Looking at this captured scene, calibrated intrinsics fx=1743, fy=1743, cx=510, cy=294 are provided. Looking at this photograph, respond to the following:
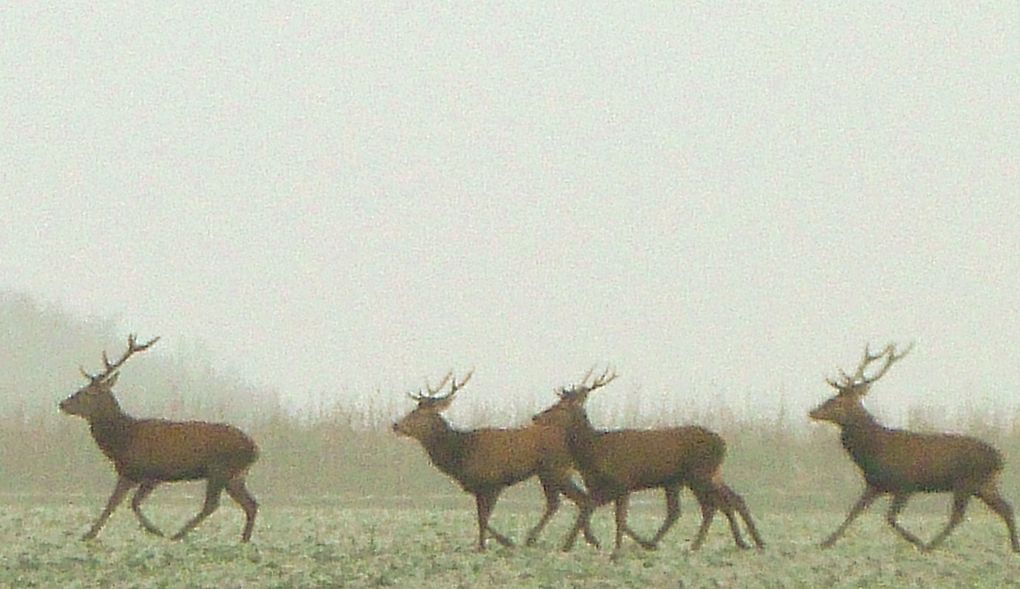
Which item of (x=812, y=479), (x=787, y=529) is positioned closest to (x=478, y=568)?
(x=787, y=529)

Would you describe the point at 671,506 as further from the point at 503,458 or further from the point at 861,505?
the point at 861,505

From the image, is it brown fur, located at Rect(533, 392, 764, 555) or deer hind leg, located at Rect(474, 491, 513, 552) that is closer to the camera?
brown fur, located at Rect(533, 392, 764, 555)

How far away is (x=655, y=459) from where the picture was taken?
12.9 metres

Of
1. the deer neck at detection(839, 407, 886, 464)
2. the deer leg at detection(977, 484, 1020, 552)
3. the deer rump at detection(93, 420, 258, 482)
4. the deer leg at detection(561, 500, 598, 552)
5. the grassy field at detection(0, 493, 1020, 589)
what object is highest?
the deer neck at detection(839, 407, 886, 464)

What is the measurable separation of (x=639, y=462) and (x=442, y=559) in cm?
163

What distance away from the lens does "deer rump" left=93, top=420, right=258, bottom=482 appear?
1352 centimetres

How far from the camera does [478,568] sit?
12055mm

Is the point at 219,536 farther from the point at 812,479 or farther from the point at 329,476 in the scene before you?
the point at 812,479

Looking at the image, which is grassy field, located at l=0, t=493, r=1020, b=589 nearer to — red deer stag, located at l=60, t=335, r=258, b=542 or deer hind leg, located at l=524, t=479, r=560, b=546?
deer hind leg, located at l=524, t=479, r=560, b=546

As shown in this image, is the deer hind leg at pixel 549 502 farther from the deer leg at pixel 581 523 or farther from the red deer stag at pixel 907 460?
the red deer stag at pixel 907 460

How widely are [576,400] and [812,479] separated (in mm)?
11744

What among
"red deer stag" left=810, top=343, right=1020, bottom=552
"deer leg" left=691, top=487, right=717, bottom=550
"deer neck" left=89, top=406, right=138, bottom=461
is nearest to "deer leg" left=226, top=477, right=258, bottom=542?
"deer neck" left=89, top=406, right=138, bottom=461

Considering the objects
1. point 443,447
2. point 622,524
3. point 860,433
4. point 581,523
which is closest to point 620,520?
point 622,524

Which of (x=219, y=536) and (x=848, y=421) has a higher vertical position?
(x=848, y=421)
